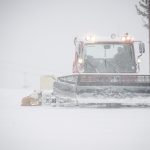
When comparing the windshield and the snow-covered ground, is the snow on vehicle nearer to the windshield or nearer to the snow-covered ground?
the windshield

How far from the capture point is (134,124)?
11.1 metres

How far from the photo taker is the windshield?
1770cm

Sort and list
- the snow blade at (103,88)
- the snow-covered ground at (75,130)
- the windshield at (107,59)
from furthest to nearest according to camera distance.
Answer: the windshield at (107,59) → the snow blade at (103,88) → the snow-covered ground at (75,130)

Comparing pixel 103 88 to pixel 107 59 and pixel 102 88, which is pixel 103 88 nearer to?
pixel 102 88

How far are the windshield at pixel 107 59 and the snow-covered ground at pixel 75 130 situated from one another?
12.0 ft

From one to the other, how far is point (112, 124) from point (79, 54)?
260 inches

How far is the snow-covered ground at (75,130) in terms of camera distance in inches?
332

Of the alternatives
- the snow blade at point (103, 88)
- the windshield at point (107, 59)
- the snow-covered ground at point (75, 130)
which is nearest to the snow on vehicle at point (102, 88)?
the snow blade at point (103, 88)

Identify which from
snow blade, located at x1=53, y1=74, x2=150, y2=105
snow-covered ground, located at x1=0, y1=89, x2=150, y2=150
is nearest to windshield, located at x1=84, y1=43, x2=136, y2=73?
snow blade, located at x1=53, y1=74, x2=150, y2=105

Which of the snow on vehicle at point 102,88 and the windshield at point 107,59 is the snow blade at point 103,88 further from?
the windshield at point 107,59

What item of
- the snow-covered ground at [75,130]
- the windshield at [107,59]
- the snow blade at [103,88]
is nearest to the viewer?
the snow-covered ground at [75,130]

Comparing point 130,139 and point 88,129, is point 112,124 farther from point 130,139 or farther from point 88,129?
point 130,139

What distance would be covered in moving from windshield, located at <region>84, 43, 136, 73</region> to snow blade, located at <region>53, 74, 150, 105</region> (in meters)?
1.54

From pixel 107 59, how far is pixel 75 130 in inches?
306
